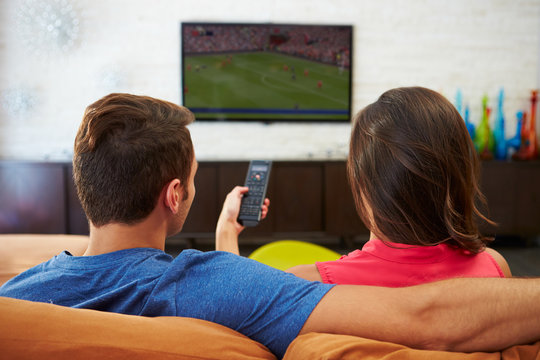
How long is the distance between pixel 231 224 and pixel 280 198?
7.99 feet

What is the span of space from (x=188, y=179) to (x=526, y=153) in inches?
151

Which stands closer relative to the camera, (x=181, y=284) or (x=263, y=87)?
(x=181, y=284)

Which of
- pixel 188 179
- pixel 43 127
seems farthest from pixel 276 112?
pixel 188 179

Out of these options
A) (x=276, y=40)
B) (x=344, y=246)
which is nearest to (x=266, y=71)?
(x=276, y=40)

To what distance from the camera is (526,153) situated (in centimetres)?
377

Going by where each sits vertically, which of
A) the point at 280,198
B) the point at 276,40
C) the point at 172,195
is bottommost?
the point at 280,198

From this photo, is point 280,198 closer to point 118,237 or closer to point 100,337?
point 118,237

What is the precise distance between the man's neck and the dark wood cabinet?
9.21 feet

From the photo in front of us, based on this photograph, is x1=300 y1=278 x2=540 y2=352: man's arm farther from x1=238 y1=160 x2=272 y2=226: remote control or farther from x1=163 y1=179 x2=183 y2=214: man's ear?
x1=238 y1=160 x2=272 y2=226: remote control

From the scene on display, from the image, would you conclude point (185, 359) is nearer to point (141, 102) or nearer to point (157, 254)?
point (157, 254)

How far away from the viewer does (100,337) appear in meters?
0.54

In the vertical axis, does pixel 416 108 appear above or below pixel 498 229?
above

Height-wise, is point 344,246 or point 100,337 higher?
point 100,337

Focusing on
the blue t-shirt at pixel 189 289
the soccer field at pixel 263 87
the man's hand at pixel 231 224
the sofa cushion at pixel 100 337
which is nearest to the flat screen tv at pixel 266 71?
the soccer field at pixel 263 87
